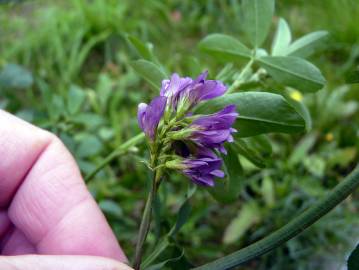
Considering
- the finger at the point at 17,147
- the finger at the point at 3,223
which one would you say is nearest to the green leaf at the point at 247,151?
the finger at the point at 17,147

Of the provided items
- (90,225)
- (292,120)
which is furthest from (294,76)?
(90,225)

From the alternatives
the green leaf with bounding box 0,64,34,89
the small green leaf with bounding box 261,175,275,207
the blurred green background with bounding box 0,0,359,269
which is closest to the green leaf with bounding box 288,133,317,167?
the blurred green background with bounding box 0,0,359,269

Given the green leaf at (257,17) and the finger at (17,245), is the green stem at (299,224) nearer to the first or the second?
the green leaf at (257,17)

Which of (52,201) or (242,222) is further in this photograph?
(242,222)

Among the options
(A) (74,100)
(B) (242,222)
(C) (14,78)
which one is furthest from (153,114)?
(B) (242,222)

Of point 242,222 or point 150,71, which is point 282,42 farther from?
point 242,222

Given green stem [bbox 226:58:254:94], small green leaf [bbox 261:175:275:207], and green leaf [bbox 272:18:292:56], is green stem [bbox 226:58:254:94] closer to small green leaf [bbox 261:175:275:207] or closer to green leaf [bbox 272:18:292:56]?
green leaf [bbox 272:18:292:56]

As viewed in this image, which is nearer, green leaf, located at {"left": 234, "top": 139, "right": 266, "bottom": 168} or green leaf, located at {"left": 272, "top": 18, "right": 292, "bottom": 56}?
green leaf, located at {"left": 234, "top": 139, "right": 266, "bottom": 168}
